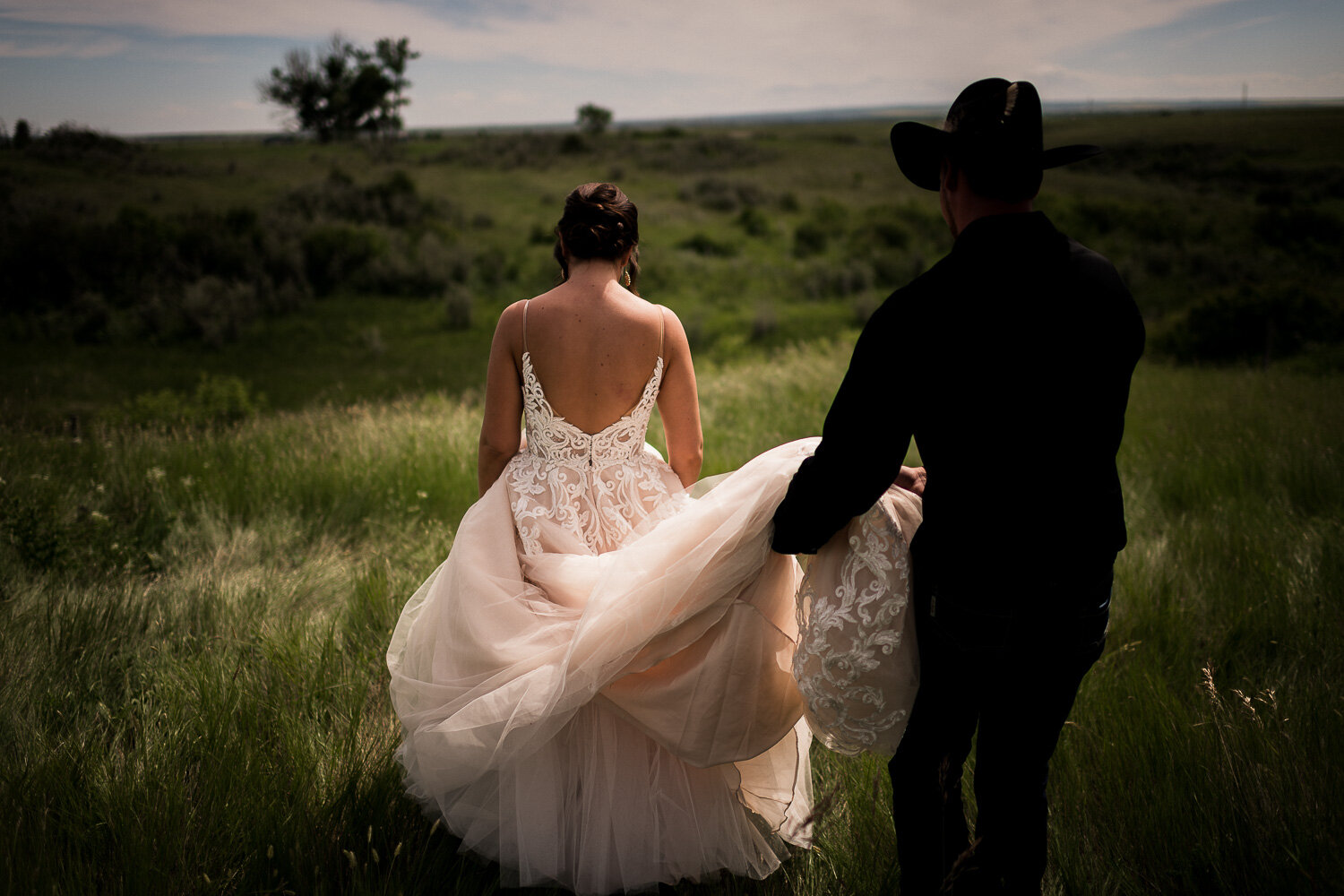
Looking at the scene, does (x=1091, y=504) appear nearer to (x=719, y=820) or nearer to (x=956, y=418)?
(x=956, y=418)

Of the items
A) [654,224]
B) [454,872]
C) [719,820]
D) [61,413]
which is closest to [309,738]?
[454,872]

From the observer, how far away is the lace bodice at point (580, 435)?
9.32ft

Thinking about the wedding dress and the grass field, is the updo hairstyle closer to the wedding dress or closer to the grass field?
the wedding dress

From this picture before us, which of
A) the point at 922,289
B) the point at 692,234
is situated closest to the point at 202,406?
the point at 922,289

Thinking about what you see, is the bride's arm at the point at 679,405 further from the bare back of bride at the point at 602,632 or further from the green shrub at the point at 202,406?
the green shrub at the point at 202,406

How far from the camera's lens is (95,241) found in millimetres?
18500

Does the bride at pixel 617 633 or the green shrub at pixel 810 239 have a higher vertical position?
the green shrub at pixel 810 239

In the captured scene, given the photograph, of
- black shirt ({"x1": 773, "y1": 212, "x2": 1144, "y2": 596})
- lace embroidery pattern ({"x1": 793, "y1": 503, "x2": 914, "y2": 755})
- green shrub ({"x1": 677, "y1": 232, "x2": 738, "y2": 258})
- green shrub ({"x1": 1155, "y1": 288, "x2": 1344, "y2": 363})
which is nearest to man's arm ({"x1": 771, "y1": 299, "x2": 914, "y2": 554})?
black shirt ({"x1": 773, "y1": 212, "x2": 1144, "y2": 596})

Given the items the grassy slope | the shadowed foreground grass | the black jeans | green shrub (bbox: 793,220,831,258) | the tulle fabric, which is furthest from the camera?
green shrub (bbox: 793,220,831,258)

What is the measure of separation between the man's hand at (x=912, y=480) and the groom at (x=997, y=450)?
224mm

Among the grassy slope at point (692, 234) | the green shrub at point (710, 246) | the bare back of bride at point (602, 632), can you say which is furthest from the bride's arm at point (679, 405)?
the green shrub at point (710, 246)

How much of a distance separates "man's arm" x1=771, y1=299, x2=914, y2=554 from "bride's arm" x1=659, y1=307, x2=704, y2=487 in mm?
957

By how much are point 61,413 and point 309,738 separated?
34.0 feet

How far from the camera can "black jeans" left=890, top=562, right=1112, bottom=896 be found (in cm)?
173
